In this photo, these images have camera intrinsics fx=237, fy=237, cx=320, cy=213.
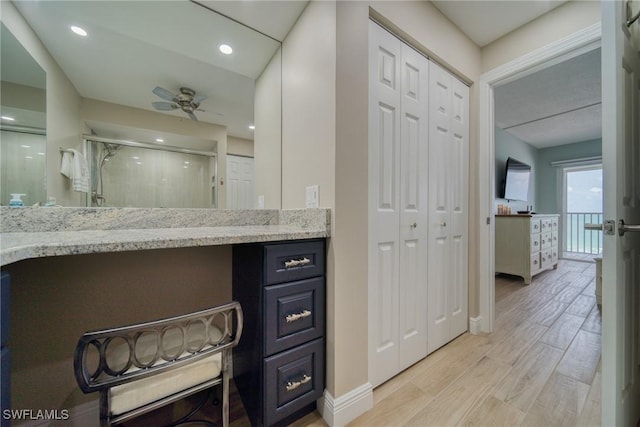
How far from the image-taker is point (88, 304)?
3.53ft

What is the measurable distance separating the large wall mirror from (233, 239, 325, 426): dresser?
23.0 inches

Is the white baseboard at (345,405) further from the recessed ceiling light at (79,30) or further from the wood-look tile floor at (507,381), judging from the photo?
the recessed ceiling light at (79,30)

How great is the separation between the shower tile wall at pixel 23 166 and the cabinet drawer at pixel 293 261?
99cm

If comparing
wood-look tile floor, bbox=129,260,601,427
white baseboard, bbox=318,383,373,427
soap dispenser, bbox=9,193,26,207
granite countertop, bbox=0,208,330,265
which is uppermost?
soap dispenser, bbox=9,193,26,207

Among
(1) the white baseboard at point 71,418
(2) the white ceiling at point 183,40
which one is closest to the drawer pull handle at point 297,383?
(1) the white baseboard at point 71,418

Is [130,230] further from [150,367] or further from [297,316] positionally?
[297,316]

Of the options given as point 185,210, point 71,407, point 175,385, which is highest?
point 185,210

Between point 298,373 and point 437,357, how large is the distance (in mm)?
1093

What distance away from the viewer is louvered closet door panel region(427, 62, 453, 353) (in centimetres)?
162

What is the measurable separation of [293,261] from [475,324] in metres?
1.78

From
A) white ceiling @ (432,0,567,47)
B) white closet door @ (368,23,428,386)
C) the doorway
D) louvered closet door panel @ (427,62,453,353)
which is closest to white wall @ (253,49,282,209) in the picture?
white closet door @ (368,23,428,386)

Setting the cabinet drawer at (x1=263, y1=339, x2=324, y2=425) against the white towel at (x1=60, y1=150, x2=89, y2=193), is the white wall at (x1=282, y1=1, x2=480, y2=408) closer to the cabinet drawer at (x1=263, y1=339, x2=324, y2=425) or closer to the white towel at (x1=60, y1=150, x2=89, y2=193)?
the cabinet drawer at (x1=263, y1=339, x2=324, y2=425)

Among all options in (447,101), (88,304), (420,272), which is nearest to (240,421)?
(88,304)

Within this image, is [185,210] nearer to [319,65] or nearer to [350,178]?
[350,178]
